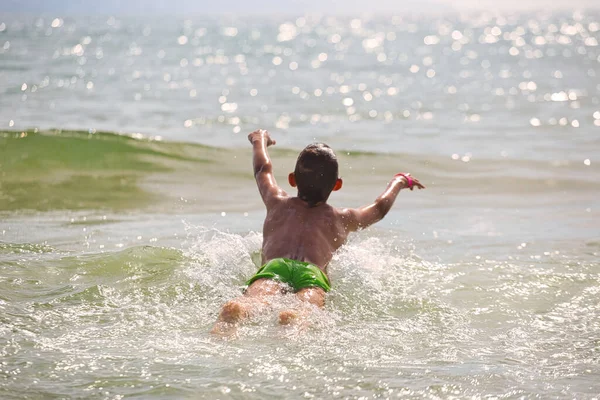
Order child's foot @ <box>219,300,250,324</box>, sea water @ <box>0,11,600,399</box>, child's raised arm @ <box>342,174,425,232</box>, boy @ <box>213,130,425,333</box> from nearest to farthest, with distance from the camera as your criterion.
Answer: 1. sea water @ <box>0,11,600,399</box>
2. child's foot @ <box>219,300,250,324</box>
3. boy @ <box>213,130,425,333</box>
4. child's raised arm @ <box>342,174,425,232</box>

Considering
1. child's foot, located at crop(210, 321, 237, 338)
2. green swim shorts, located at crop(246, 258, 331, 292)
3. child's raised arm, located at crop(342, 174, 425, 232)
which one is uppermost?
child's raised arm, located at crop(342, 174, 425, 232)

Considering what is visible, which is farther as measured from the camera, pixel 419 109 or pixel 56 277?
pixel 419 109

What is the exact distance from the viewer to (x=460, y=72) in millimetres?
24422

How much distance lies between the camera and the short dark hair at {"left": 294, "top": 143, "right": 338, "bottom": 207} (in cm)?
494

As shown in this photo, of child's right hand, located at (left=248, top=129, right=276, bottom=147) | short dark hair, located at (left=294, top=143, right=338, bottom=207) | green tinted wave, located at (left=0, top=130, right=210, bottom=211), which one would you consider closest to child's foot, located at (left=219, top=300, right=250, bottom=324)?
short dark hair, located at (left=294, top=143, right=338, bottom=207)

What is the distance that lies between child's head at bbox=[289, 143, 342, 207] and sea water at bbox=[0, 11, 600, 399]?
0.55 metres

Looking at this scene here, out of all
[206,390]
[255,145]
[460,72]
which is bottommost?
[206,390]

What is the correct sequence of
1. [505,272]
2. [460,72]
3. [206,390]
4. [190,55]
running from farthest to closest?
[190,55] < [460,72] < [505,272] < [206,390]

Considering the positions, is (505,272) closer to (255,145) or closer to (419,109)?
(255,145)

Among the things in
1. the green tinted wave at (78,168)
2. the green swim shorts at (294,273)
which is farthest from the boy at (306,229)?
the green tinted wave at (78,168)

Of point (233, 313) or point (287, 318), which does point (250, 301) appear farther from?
point (287, 318)

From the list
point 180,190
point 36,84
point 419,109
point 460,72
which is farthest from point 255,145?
point 460,72

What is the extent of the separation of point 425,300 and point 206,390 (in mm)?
1901

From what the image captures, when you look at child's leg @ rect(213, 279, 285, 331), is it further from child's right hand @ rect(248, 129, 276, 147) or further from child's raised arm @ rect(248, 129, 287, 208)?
child's right hand @ rect(248, 129, 276, 147)
